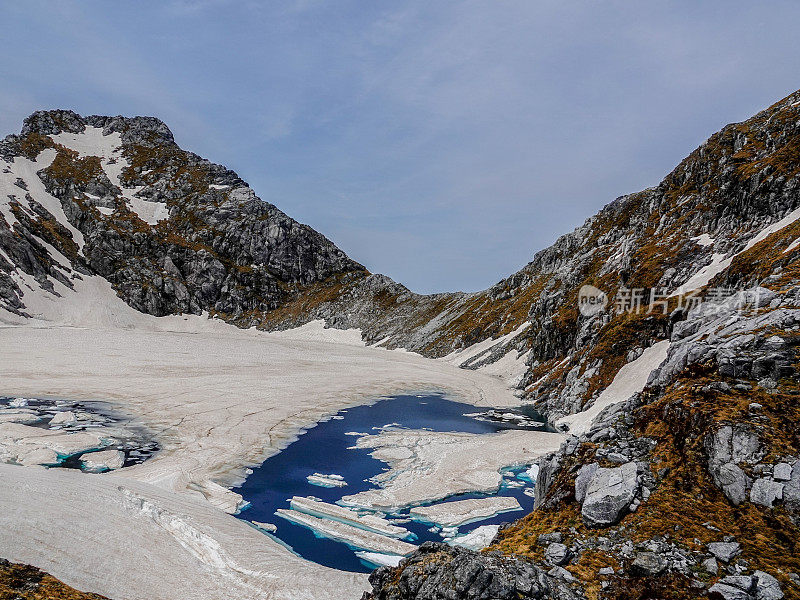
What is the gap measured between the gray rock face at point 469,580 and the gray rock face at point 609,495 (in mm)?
3186

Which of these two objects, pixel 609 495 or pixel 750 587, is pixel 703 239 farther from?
pixel 750 587

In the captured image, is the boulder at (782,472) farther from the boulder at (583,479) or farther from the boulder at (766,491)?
the boulder at (583,479)

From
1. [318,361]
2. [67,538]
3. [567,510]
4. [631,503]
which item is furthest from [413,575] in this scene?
[318,361]

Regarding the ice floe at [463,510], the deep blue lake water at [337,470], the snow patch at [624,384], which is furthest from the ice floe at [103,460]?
the snow patch at [624,384]

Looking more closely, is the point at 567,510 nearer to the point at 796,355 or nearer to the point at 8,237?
the point at 796,355

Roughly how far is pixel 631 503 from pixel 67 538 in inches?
946

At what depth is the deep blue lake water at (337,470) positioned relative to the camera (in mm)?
27147

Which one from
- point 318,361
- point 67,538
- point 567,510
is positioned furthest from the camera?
point 318,361

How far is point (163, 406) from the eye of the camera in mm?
57062

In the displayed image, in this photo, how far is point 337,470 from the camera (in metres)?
40.2

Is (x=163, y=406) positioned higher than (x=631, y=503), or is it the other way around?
(x=631, y=503)

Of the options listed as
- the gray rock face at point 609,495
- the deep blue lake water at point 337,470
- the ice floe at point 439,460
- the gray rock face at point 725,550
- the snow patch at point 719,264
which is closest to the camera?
the gray rock face at point 725,550

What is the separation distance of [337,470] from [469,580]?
100 ft

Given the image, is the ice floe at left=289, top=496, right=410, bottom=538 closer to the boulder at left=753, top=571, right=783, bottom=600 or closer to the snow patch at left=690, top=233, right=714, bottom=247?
the boulder at left=753, top=571, right=783, bottom=600
